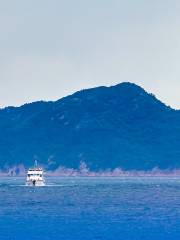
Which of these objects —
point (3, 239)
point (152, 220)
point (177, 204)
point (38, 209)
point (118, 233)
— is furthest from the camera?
point (177, 204)

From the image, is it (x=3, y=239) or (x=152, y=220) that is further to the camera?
(x=152, y=220)

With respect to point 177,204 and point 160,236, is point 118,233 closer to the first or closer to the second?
point 160,236

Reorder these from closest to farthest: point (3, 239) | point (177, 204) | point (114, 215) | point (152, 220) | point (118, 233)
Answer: point (3, 239) < point (118, 233) < point (152, 220) < point (114, 215) < point (177, 204)

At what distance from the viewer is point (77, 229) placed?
102438 mm

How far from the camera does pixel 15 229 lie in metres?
102

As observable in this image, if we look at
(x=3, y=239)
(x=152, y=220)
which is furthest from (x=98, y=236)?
(x=152, y=220)

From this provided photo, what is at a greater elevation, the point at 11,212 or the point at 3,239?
the point at 11,212

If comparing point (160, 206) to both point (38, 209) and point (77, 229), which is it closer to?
point (38, 209)

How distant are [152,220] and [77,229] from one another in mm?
17060

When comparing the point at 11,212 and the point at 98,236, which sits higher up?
the point at 11,212

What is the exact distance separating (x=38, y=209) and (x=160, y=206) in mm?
25995

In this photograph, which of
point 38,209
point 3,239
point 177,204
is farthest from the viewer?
point 177,204

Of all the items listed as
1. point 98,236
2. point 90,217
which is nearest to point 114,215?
point 90,217

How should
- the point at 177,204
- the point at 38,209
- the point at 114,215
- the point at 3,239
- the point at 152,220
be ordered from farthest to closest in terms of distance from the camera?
the point at 177,204 → the point at 38,209 → the point at 114,215 → the point at 152,220 → the point at 3,239
